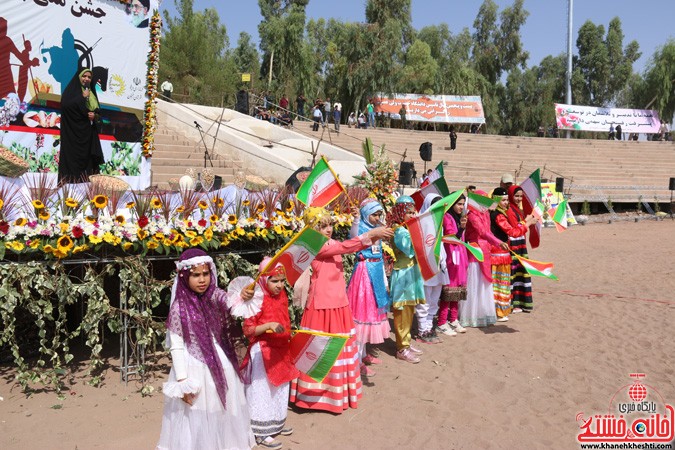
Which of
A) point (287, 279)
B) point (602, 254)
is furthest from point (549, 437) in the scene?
point (602, 254)

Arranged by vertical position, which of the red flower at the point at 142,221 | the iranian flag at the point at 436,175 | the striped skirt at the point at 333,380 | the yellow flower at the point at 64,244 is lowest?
the striped skirt at the point at 333,380

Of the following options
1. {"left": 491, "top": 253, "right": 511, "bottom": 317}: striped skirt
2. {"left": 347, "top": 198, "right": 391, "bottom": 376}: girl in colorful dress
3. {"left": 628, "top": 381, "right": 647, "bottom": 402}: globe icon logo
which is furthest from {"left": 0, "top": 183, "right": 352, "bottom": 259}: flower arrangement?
{"left": 628, "top": 381, "right": 647, "bottom": 402}: globe icon logo

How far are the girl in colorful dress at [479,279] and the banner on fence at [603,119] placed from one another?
32.0 m

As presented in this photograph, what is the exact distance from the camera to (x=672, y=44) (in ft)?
135

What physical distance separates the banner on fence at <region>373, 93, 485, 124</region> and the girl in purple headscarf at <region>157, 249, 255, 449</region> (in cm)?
3134

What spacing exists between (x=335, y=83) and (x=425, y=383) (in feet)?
108

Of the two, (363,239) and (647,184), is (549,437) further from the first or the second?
(647,184)

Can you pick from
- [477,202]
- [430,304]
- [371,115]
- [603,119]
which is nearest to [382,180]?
[477,202]

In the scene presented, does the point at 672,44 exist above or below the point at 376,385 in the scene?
above

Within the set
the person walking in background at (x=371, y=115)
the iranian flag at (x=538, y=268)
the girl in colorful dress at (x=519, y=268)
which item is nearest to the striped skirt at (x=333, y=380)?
the iranian flag at (x=538, y=268)

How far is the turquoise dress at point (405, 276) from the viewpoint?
5.42 m

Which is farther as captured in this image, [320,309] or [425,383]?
[425,383]

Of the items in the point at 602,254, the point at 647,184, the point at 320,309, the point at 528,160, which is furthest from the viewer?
the point at 528,160

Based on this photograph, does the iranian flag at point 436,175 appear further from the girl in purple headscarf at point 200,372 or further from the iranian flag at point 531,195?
the girl in purple headscarf at point 200,372
